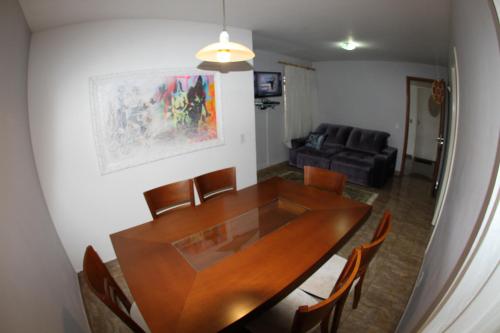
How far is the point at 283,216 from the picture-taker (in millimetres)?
2041

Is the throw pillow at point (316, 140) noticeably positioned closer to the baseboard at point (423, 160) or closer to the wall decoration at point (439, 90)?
the wall decoration at point (439, 90)

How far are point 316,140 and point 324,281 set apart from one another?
4.36 metres

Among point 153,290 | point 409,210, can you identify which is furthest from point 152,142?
point 409,210

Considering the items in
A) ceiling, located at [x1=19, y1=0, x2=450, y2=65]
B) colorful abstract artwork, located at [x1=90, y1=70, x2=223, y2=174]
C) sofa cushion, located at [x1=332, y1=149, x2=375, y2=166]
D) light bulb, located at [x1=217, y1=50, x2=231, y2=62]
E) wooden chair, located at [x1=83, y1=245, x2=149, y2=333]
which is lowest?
sofa cushion, located at [x1=332, y1=149, x2=375, y2=166]

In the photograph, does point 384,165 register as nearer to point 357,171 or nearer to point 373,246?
point 357,171

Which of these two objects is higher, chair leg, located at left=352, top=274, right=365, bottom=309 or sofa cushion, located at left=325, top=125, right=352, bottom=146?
sofa cushion, located at left=325, top=125, right=352, bottom=146

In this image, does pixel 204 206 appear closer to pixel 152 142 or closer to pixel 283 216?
pixel 283 216

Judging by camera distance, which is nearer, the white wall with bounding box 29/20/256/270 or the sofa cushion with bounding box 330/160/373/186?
the white wall with bounding box 29/20/256/270

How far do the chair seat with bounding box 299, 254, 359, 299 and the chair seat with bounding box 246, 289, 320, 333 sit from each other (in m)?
0.08

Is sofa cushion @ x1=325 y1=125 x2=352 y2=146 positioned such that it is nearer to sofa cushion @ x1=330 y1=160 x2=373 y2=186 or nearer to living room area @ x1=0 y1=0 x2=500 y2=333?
sofa cushion @ x1=330 y1=160 x2=373 y2=186

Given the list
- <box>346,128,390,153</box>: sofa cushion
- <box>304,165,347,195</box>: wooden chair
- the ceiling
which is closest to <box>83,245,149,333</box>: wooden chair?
the ceiling

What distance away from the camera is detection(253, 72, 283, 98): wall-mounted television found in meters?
5.25

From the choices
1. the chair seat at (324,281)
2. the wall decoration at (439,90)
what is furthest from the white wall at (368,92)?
the chair seat at (324,281)

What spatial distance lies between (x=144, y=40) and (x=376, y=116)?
5.05 meters
